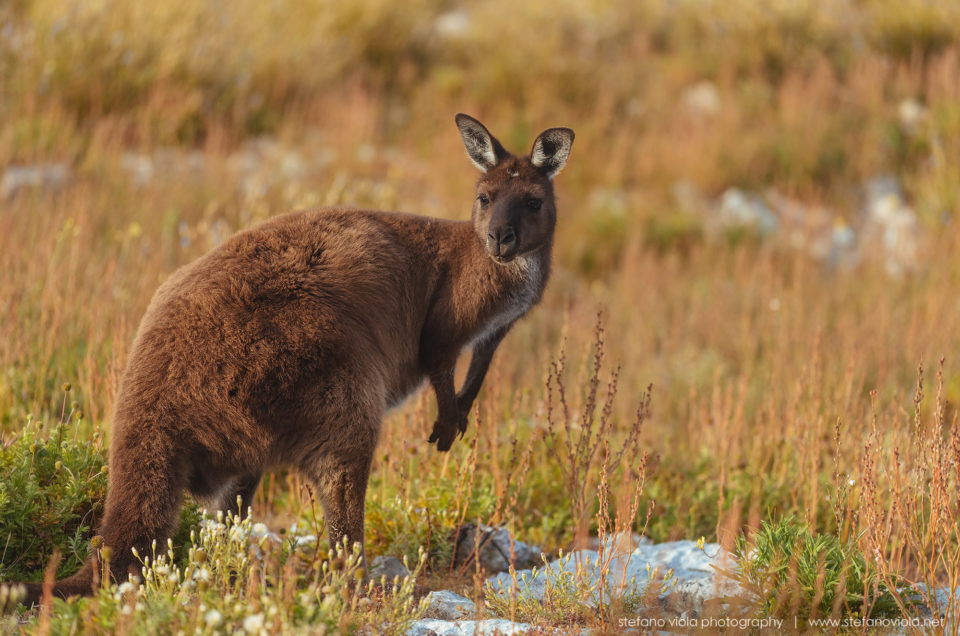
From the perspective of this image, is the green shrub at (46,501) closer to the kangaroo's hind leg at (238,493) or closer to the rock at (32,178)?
the kangaroo's hind leg at (238,493)

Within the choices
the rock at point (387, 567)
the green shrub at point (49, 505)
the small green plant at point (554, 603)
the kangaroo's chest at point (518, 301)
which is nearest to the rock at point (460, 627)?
the small green plant at point (554, 603)

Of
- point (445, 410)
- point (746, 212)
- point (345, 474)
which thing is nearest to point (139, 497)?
point (345, 474)

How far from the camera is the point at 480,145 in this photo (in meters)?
4.93

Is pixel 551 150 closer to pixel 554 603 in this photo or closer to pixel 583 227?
pixel 554 603

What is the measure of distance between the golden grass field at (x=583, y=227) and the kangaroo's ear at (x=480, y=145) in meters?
0.96

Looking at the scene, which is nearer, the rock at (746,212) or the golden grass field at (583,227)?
the golden grass field at (583,227)

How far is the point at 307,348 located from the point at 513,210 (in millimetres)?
1394

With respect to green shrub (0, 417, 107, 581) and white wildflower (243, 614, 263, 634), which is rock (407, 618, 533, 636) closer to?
white wildflower (243, 614, 263, 634)

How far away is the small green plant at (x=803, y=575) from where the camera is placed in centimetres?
Answer: 379

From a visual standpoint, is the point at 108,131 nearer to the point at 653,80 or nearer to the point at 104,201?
the point at 104,201

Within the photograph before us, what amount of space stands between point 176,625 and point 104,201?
682 cm

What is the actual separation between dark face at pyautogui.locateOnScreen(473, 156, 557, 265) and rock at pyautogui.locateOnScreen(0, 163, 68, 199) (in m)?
5.91

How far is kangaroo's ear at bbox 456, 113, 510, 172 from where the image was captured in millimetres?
4816

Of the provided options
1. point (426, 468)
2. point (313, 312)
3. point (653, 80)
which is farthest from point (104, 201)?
point (653, 80)
